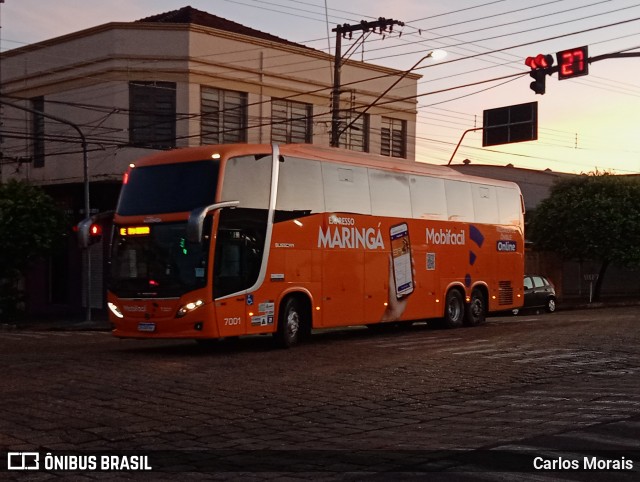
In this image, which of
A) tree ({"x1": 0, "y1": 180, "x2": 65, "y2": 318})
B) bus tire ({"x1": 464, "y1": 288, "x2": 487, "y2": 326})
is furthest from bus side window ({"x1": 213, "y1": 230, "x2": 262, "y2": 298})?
tree ({"x1": 0, "y1": 180, "x2": 65, "y2": 318})

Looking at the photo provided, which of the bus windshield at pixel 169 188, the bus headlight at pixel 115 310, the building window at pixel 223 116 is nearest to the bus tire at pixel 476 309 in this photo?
the bus windshield at pixel 169 188

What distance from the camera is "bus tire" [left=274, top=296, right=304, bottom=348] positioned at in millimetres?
19609

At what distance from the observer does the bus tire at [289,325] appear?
19609 mm

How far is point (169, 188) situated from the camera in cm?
1867

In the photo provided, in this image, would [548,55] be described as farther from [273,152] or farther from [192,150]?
[192,150]

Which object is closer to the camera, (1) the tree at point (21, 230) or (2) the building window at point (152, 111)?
(1) the tree at point (21, 230)

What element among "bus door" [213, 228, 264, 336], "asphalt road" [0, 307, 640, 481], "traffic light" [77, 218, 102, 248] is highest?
"traffic light" [77, 218, 102, 248]

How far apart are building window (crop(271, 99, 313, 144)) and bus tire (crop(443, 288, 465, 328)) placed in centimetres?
1590

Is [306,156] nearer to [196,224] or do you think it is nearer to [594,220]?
[196,224]

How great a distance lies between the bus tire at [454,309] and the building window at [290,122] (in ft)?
52.2

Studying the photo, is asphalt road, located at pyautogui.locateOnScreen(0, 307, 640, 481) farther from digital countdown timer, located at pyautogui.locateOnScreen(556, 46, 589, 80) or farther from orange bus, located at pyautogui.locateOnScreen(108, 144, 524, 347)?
digital countdown timer, located at pyautogui.locateOnScreen(556, 46, 589, 80)

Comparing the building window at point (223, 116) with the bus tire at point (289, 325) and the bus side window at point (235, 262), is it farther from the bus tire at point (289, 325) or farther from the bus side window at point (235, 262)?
the bus side window at point (235, 262)

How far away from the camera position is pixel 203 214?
56.4ft

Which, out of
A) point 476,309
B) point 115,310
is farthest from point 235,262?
point 476,309
